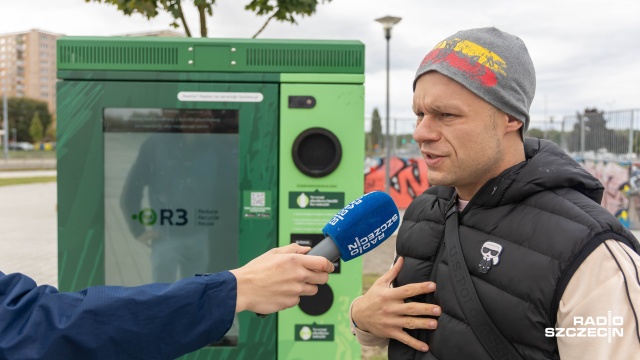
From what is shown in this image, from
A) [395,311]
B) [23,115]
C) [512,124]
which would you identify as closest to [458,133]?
[512,124]

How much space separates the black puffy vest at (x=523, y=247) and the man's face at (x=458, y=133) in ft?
0.20

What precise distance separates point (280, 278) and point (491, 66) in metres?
0.79

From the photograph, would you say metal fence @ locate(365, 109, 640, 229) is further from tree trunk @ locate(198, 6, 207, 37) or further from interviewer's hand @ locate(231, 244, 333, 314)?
interviewer's hand @ locate(231, 244, 333, 314)

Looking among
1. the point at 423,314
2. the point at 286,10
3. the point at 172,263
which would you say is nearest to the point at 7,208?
the point at 286,10

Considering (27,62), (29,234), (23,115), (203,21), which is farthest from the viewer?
(27,62)

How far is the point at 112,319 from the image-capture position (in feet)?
4.44

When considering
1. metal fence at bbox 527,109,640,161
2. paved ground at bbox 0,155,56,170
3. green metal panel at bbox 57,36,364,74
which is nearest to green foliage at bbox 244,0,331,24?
green metal panel at bbox 57,36,364,74

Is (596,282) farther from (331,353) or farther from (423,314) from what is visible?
(331,353)

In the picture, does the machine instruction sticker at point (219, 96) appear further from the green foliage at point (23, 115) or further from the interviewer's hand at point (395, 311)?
the green foliage at point (23, 115)

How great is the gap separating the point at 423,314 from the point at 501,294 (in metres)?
0.25

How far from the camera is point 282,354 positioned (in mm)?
2822

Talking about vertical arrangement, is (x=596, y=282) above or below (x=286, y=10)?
below

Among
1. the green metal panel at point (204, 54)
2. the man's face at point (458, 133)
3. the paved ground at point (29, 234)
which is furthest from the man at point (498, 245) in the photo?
the paved ground at point (29, 234)

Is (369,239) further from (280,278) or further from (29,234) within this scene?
(29,234)
